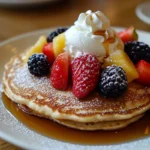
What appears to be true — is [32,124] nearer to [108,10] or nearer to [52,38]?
[52,38]

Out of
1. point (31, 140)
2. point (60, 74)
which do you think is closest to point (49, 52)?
point (60, 74)

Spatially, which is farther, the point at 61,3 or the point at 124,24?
the point at 61,3

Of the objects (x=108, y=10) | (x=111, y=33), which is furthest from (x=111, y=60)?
(x=108, y=10)

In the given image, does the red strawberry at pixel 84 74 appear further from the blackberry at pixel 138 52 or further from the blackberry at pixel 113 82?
the blackberry at pixel 138 52

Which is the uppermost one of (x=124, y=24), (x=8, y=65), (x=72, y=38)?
(x=72, y=38)

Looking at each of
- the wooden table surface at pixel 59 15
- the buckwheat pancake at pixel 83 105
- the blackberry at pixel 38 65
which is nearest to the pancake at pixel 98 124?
the buckwheat pancake at pixel 83 105

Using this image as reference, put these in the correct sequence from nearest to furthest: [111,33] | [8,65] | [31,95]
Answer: [31,95] < [111,33] < [8,65]

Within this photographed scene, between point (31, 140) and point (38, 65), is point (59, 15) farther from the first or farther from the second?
point (31, 140)
